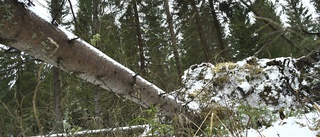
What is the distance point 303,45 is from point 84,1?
969 cm

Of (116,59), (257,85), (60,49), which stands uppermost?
(116,59)

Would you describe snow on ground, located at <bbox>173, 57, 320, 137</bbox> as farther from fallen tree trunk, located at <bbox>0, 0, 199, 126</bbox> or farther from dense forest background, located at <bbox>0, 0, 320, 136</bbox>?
fallen tree trunk, located at <bbox>0, 0, 199, 126</bbox>

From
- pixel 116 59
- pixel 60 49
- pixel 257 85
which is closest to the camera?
pixel 60 49

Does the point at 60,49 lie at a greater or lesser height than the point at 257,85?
lesser

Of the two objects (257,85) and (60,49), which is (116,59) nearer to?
(257,85)

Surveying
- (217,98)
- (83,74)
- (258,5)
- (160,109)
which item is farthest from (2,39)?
A: (217,98)

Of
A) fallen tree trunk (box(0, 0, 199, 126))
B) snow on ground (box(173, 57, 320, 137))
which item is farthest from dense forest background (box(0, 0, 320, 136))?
snow on ground (box(173, 57, 320, 137))

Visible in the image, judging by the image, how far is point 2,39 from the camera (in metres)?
1.44

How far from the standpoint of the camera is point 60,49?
1.68m

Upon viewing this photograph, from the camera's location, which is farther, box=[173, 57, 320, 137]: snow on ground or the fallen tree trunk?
box=[173, 57, 320, 137]: snow on ground

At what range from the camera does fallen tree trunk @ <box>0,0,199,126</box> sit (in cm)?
144

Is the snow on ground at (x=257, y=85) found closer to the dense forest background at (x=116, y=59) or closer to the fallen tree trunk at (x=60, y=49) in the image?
the dense forest background at (x=116, y=59)

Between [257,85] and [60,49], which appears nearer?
[60,49]

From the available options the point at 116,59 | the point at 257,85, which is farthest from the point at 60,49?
the point at 116,59
